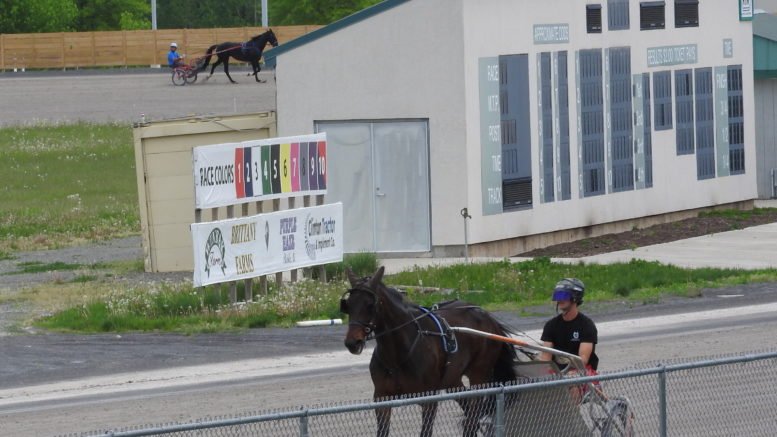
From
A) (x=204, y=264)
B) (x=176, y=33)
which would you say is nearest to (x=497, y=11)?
(x=204, y=264)

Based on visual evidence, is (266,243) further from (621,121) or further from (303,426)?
(303,426)

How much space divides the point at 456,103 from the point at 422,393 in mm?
15334

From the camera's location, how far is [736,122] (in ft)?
109

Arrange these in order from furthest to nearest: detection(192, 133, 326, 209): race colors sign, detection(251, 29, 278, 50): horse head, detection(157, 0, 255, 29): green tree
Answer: detection(157, 0, 255, 29): green tree
detection(251, 29, 278, 50): horse head
detection(192, 133, 326, 209): race colors sign

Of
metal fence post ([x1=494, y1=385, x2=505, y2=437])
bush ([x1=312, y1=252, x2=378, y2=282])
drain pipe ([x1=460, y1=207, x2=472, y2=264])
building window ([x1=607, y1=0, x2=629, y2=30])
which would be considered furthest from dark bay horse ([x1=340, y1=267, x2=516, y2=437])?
building window ([x1=607, y1=0, x2=629, y2=30])

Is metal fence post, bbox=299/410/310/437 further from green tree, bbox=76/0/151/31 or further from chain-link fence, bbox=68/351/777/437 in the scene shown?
green tree, bbox=76/0/151/31

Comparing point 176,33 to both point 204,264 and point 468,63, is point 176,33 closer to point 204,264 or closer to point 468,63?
point 468,63

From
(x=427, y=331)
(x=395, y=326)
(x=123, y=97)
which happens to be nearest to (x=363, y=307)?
(x=395, y=326)

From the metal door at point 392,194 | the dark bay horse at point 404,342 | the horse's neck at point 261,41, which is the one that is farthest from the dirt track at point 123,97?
the dark bay horse at point 404,342

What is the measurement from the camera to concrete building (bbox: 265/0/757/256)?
85.6 feet

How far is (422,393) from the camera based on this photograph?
433 inches

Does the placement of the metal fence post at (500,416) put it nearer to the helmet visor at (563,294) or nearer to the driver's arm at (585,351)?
the helmet visor at (563,294)

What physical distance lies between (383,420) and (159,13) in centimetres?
10814

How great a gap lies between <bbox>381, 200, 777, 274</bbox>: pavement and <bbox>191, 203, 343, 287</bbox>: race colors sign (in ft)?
5.25
